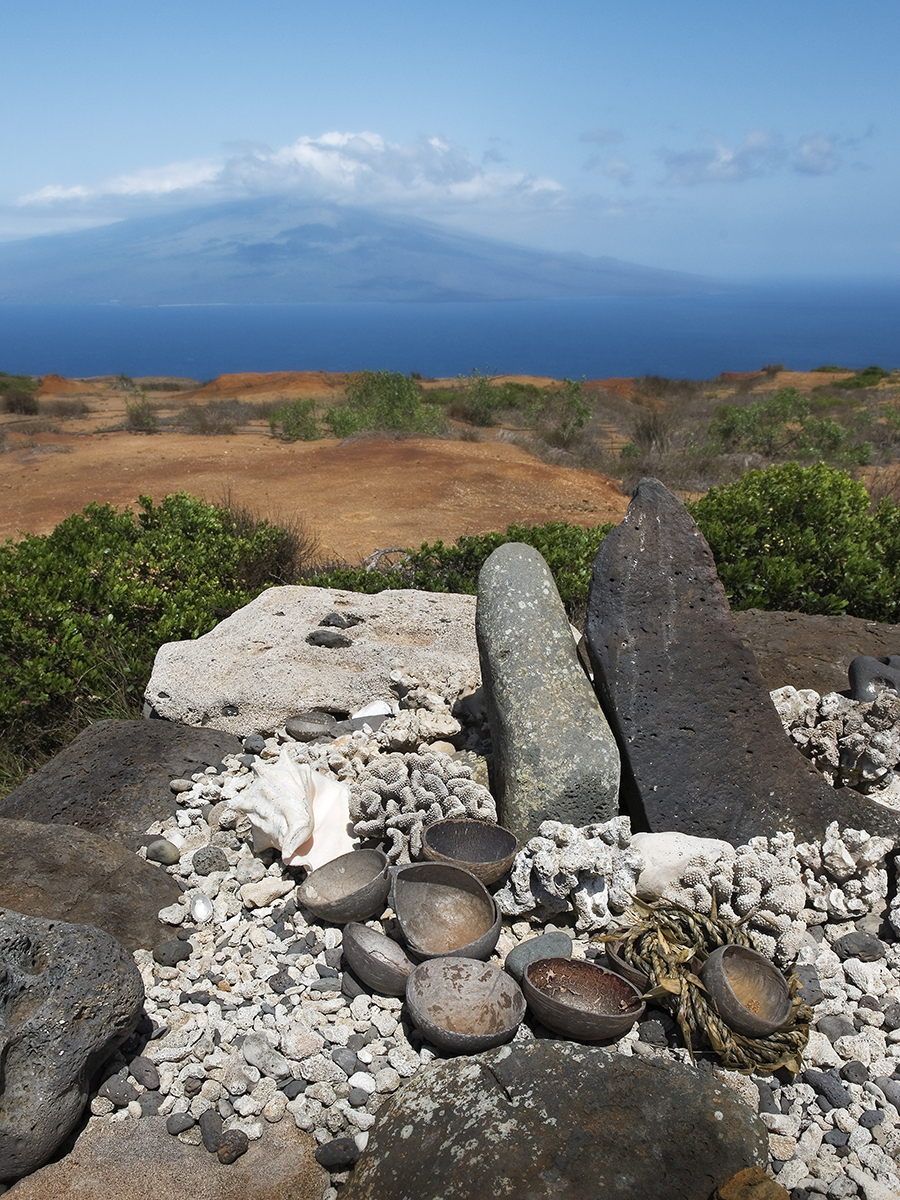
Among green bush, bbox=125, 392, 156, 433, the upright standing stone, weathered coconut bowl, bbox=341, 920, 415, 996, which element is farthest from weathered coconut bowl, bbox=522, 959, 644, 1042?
green bush, bbox=125, 392, 156, 433

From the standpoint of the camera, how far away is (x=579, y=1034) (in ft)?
9.70

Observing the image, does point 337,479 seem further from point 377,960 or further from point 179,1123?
point 179,1123

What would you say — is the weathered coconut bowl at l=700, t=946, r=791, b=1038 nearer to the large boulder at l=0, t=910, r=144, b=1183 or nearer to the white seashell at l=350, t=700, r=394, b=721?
the large boulder at l=0, t=910, r=144, b=1183

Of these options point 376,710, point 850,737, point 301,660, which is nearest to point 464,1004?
point 376,710

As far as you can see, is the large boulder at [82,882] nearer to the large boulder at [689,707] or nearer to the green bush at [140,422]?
the large boulder at [689,707]

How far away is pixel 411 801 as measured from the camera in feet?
12.8

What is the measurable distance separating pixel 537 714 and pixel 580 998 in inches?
47.4

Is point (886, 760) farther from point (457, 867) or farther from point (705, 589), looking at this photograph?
→ point (457, 867)

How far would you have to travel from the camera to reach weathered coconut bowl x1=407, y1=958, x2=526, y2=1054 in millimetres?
2893

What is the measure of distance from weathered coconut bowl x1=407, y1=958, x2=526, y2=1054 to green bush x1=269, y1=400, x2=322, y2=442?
66.5ft

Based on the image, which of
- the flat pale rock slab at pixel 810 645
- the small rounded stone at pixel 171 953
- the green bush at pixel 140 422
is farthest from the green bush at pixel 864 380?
the small rounded stone at pixel 171 953

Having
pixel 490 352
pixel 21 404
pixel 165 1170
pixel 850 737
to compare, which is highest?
pixel 490 352

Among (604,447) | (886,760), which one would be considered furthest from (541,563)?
(604,447)

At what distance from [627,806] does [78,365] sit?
142711 mm
